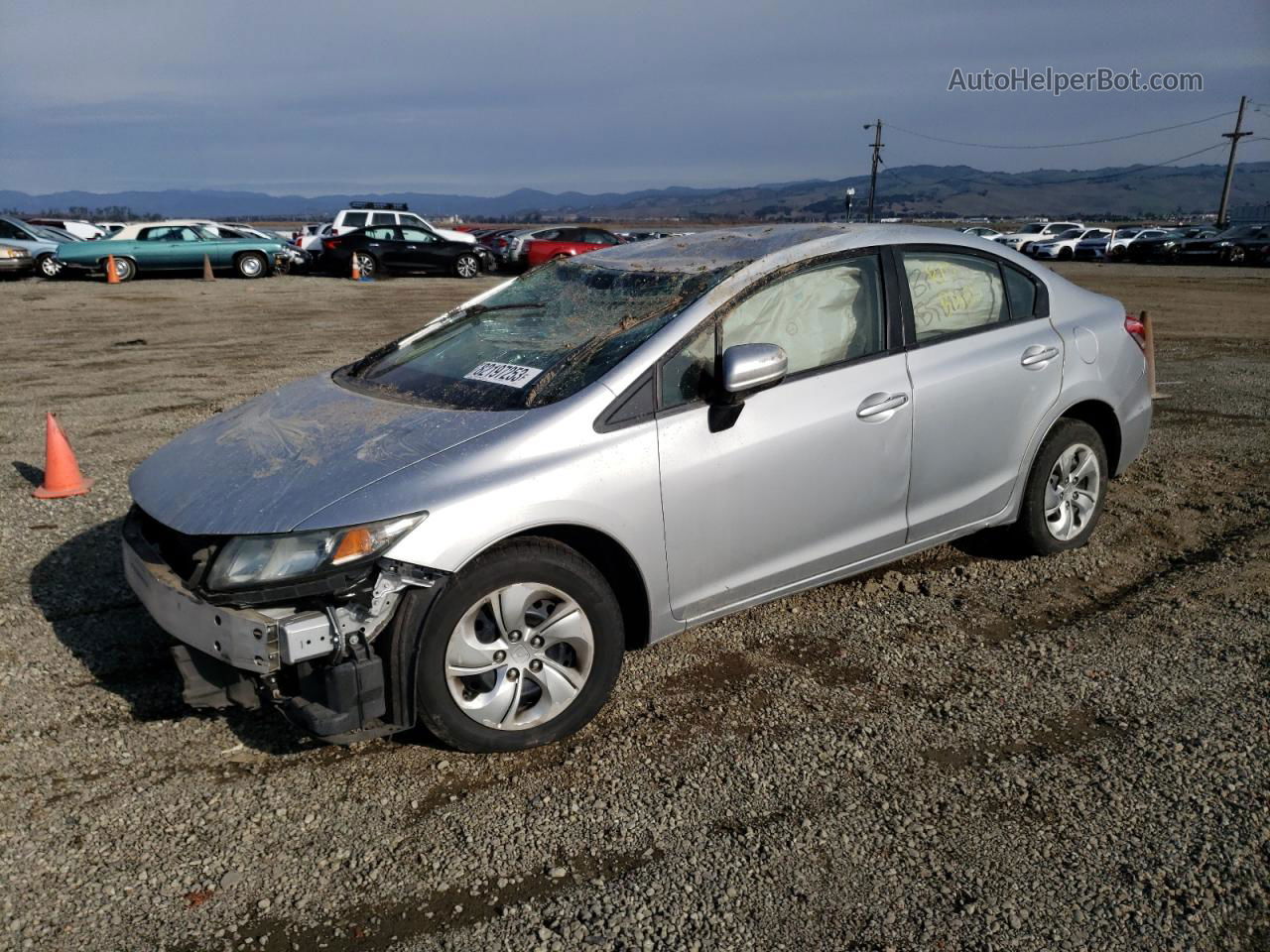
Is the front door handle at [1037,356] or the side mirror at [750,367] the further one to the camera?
the front door handle at [1037,356]

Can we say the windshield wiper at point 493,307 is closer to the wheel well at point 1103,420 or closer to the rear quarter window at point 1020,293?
the rear quarter window at point 1020,293

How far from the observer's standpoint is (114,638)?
4.33 metres

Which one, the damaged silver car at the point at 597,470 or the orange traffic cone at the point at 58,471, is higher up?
the damaged silver car at the point at 597,470

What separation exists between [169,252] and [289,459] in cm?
2386

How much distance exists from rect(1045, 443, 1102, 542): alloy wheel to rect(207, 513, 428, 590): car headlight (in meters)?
3.24

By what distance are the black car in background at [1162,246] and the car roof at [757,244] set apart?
1512 inches

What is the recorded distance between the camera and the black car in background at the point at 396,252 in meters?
26.5

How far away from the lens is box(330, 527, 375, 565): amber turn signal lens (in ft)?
9.84

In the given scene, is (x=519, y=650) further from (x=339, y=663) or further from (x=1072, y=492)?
(x=1072, y=492)

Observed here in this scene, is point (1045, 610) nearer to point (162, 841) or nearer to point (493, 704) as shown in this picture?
point (493, 704)

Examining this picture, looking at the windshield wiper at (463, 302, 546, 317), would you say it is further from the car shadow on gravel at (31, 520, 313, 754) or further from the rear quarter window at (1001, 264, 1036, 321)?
the rear quarter window at (1001, 264, 1036, 321)

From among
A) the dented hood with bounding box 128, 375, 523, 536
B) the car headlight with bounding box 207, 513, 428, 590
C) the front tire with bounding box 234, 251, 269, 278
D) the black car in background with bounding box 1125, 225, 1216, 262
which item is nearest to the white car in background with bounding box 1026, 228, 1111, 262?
the black car in background with bounding box 1125, 225, 1216, 262

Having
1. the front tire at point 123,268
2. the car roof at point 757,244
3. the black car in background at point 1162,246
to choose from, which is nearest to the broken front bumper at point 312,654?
the car roof at point 757,244

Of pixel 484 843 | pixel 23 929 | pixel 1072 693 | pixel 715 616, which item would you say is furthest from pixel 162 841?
pixel 1072 693
